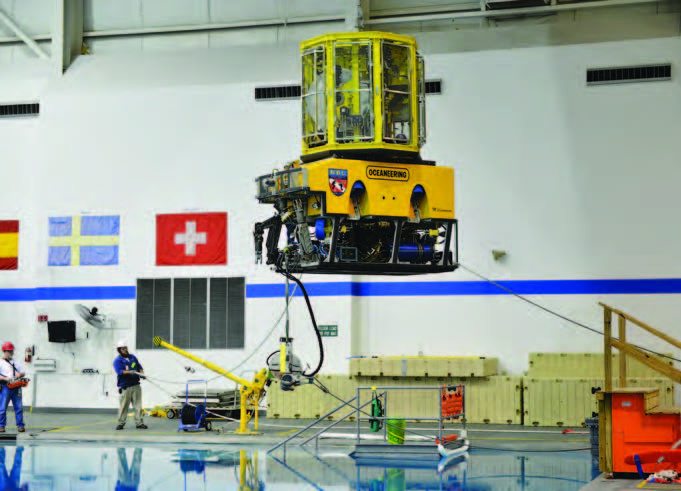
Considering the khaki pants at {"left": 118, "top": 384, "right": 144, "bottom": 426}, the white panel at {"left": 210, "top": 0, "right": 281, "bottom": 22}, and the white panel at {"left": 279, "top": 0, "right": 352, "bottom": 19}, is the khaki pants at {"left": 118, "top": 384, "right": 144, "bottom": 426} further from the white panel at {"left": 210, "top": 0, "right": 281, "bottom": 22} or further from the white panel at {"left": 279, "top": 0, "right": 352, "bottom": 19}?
the white panel at {"left": 279, "top": 0, "right": 352, "bottom": 19}

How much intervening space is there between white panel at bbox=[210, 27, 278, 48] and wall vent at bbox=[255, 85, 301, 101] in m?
1.71

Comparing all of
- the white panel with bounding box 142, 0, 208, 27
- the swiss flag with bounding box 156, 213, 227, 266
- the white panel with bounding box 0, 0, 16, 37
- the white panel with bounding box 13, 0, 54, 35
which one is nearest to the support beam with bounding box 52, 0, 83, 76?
the white panel with bounding box 13, 0, 54, 35

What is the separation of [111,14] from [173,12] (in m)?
1.92

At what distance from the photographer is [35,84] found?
26.8 m

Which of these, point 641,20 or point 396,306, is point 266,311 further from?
point 641,20

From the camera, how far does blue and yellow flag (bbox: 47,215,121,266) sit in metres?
25.5

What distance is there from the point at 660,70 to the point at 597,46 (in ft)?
5.20

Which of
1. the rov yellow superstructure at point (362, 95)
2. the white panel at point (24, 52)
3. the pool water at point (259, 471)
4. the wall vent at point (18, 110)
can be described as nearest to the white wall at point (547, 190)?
the pool water at point (259, 471)

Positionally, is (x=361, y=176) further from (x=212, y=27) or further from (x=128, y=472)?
(x=212, y=27)

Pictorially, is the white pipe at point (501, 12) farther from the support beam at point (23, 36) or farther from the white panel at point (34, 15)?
the support beam at point (23, 36)

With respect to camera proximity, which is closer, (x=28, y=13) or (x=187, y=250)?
(x=187, y=250)

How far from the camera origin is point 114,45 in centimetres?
2695

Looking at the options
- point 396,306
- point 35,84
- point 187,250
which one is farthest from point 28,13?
point 396,306

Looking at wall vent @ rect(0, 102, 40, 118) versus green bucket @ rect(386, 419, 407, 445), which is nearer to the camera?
green bucket @ rect(386, 419, 407, 445)
